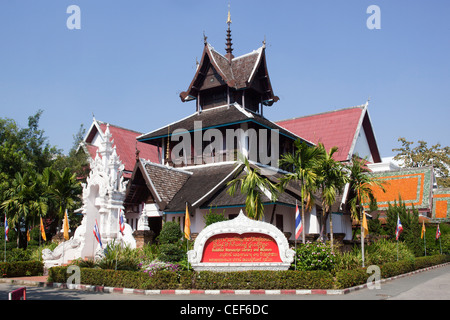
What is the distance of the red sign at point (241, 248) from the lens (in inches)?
627

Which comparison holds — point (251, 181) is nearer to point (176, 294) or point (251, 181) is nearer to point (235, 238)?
point (235, 238)

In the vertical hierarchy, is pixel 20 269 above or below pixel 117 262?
below

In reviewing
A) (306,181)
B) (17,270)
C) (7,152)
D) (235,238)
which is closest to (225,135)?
(306,181)

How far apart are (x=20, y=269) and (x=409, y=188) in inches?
1144

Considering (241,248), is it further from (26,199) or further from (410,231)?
(26,199)

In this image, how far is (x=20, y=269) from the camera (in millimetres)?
19797

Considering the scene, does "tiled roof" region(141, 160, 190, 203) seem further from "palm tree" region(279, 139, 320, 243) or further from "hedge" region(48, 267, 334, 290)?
"hedge" region(48, 267, 334, 290)

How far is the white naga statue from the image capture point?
2059 centimetres

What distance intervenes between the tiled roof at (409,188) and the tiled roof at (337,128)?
3510 millimetres

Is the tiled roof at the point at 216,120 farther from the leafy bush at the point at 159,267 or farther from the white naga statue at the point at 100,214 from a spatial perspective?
the leafy bush at the point at 159,267
